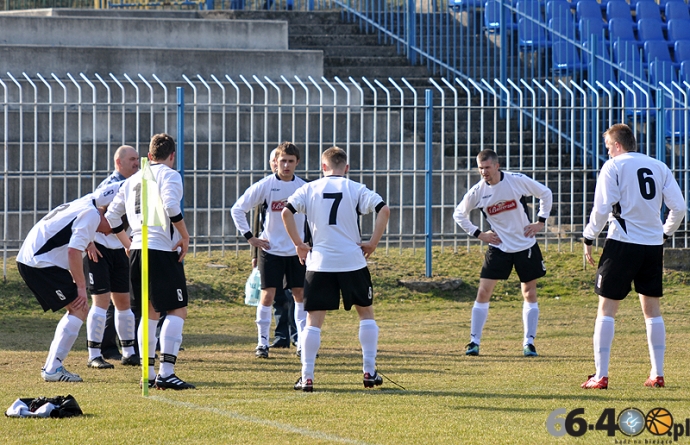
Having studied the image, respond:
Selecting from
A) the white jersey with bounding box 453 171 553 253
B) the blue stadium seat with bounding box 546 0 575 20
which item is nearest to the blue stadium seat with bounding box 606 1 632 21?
the blue stadium seat with bounding box 546 0 575 20

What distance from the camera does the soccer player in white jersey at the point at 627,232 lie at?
781cm

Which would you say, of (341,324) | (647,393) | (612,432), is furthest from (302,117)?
(612,432)

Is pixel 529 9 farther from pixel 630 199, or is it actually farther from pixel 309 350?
pixel 309 350

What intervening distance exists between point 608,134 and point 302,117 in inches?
363

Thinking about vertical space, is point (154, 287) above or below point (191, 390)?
above

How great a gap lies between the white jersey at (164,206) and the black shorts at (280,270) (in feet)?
6.48

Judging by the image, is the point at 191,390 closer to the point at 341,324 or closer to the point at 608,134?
the point at 608,134

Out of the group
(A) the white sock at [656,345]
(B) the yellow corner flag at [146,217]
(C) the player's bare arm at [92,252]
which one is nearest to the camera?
(B) the yellow corner flag at [146,217]

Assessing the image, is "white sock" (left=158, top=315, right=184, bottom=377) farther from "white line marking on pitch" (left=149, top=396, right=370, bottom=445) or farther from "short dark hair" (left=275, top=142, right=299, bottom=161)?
"short dark hair" (left=275, top=142, right=299, bottom=161)

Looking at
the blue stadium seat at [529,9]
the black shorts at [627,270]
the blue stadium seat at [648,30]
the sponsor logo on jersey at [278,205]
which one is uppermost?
the blue stadium seat at [529,9]

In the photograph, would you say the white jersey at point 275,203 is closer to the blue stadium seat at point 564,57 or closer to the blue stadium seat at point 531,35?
the blue stadium seat at point 564,57

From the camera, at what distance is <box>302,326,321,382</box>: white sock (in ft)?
25.4

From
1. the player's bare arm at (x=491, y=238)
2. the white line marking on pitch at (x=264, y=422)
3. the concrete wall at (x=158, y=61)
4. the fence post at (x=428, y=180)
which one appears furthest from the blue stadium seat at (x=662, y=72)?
the white line marking on pitch at (x=264, y=422)

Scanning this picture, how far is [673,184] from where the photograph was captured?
26.1ft
